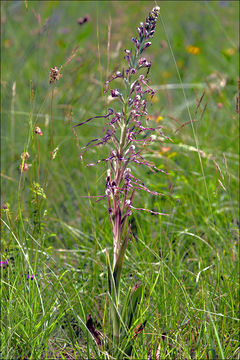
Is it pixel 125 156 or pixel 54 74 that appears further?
pixel 54 74

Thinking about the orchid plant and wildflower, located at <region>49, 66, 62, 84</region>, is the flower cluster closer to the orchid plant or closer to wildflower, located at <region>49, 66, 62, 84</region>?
the orchid plant

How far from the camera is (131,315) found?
1568mm

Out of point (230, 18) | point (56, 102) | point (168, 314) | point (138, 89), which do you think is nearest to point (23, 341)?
point (168, 314)

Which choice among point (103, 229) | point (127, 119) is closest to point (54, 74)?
point (127, 119)

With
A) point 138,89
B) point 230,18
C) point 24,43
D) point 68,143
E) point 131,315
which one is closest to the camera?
point 138,89

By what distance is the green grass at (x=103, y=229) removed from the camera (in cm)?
163

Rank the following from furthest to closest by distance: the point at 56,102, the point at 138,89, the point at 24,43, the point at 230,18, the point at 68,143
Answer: the point at 230,18 → the point at 24,43 → the point at 56,102 → the point at 68,143 → the point at 138,89

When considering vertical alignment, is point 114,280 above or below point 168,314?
above

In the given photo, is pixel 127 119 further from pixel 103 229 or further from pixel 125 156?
pixel 103 229

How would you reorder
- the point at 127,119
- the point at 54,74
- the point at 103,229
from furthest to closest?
the point at 103,229, the point at 54,74, the point at 127,119

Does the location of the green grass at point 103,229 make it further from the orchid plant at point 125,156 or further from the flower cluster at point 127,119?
the flower cluster at point 127,119

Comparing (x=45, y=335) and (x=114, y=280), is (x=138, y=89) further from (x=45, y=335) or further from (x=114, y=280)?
(x=45, y=335)

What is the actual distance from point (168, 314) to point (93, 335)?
0.33 m

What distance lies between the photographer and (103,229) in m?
2.28
